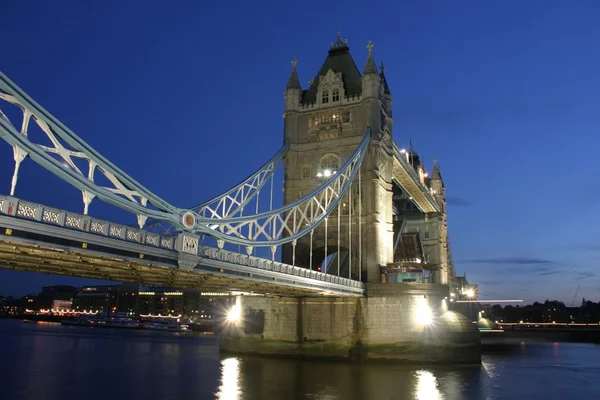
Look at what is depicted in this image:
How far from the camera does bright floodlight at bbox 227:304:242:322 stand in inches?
1665

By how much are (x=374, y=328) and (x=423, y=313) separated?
3665mm

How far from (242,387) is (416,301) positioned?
50.5 feet

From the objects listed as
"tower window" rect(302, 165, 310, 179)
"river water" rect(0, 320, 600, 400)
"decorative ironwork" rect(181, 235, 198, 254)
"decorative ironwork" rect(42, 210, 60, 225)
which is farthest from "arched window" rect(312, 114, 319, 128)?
"decorative ironwork" rect(42, 210, 60, 225)

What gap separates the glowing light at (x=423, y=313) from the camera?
123 feet

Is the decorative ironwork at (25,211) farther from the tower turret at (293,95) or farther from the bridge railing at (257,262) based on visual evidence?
the tower turret at (293,95)

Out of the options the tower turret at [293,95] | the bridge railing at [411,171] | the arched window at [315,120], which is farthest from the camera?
the bridge railing at [411,171]

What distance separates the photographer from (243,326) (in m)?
42.1

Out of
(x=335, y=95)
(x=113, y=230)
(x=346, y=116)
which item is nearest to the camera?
(x=113, y=230)

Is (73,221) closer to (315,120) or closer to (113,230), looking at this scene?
(113,230)

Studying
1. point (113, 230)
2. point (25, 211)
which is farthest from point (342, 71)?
point (25, 211)

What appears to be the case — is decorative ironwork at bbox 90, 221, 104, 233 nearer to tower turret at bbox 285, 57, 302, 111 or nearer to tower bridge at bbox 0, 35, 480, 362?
tower bridge at bbox 0, 35, 480, 362

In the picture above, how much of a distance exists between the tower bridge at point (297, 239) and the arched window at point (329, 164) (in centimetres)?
10

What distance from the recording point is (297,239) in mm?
43969

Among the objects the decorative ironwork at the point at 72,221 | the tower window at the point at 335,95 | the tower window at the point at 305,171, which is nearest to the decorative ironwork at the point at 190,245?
the decorative ironwork at the point at 72,221
